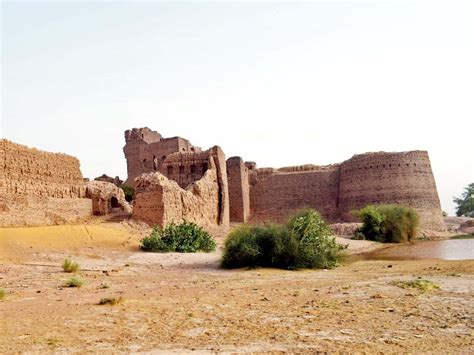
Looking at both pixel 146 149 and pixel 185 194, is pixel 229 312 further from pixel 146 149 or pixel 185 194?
pixel 146 149

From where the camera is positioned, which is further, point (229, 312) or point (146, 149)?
point (146, 149)

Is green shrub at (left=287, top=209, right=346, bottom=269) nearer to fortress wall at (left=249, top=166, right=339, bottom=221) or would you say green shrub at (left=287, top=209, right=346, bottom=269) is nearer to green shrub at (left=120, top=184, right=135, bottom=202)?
fortress wall at (left=249, top=166, right=339, bottom=221)

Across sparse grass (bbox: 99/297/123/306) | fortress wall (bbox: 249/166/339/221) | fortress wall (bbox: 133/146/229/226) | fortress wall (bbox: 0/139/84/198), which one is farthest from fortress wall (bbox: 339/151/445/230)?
sparse grass (bbox: 99/297/123/306)

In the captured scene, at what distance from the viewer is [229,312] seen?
6254 millimetres

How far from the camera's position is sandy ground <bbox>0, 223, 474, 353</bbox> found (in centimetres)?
463

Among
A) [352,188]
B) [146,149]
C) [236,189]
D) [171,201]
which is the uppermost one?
[146,149]

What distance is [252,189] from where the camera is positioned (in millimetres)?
37531

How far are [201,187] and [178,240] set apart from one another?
23.4ft

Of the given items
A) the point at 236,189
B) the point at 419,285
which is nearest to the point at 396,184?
the point at 236,189

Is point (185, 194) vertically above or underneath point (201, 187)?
underneath

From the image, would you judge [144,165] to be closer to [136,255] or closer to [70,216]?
[70,216]

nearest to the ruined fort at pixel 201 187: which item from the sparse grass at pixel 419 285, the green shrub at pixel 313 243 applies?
the green shrub at pixel 313 243

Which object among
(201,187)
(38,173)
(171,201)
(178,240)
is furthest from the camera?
(201,187)

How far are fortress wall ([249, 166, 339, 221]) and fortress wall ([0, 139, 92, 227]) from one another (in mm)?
19024
